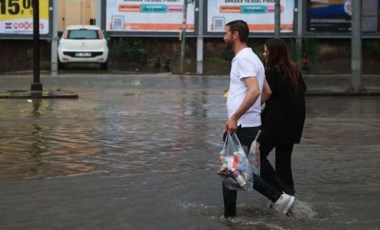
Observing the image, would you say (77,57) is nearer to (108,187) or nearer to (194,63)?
(194,63)

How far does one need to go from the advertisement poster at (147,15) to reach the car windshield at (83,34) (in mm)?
3600

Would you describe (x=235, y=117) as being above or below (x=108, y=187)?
above

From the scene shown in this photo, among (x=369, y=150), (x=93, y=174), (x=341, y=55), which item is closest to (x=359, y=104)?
(x=369, y=150)

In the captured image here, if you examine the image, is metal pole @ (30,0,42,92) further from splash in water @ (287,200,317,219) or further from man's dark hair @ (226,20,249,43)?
splash in water @ (287,200,317,219)

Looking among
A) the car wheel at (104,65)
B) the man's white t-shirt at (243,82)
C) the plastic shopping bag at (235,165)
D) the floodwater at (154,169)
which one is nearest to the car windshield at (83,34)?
the car wheel at (104,65)

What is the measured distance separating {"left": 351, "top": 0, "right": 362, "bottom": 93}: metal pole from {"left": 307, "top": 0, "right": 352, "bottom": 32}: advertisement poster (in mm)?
13851

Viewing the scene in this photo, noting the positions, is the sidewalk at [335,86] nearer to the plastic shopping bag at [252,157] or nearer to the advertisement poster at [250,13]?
the advertisement poster at [250,13]

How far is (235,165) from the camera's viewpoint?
20.8ft

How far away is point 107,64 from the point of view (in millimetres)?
32062

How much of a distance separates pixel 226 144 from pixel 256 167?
0.50m

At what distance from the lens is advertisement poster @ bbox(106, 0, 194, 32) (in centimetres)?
3497

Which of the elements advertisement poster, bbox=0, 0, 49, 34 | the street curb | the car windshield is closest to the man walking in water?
the street curb

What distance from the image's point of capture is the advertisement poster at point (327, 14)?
35250 millimetres

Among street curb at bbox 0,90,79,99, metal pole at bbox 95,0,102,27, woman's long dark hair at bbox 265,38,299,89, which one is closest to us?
woman's long dark hair at bbox 265,38,299,89
